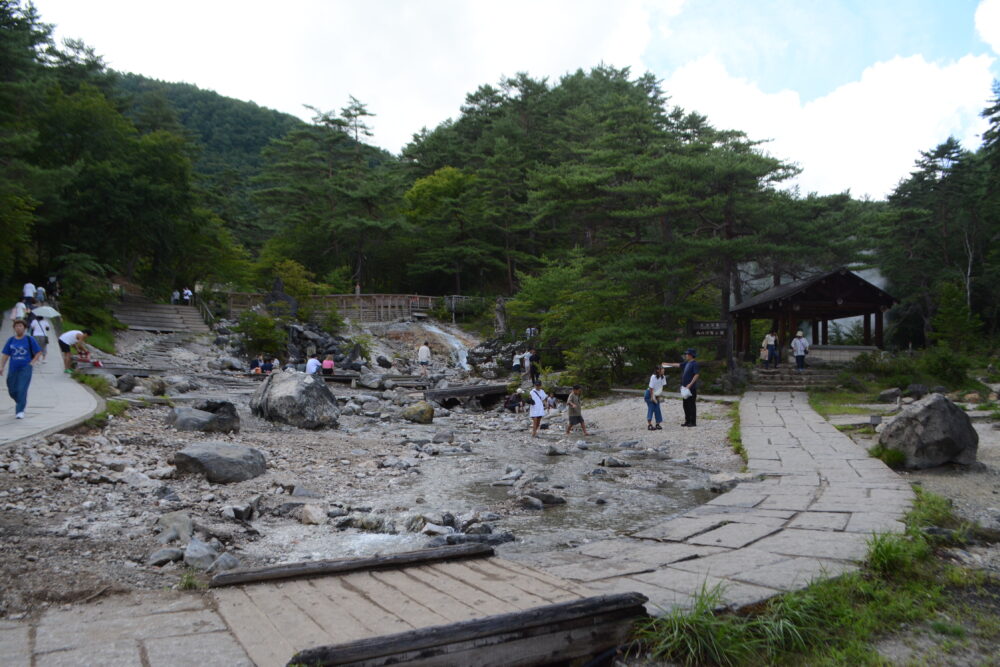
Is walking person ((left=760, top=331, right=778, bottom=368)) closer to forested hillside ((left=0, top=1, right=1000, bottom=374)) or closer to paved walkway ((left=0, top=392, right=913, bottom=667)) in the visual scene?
forested hillside ((left=0, top=1, right=1000, bottom=374))

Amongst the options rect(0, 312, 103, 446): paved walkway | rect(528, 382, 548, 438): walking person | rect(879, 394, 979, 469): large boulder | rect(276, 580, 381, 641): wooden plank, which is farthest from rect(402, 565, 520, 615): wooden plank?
rect(528, 382, 548, 438): walking person

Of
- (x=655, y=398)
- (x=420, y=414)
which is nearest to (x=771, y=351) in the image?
(x=655, y=398)

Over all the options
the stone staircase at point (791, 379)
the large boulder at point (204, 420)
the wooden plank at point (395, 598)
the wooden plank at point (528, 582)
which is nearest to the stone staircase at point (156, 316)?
the large boulder at point (204, 420)

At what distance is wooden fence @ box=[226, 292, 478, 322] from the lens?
33.3 meters

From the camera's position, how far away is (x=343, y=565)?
3.83 meters

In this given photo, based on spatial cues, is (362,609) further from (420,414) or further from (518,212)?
(518,212)

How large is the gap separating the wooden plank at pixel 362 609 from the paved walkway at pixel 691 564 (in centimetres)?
56

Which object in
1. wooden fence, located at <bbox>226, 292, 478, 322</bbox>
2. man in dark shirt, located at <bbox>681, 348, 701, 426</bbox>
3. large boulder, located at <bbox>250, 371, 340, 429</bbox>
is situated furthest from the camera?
wooden fence, located at <bbox>226, 292, 478, 322</bbox>

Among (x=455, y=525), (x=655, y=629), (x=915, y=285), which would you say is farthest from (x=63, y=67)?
(x=915, y=285)

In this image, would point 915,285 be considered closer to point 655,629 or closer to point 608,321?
point 608,321

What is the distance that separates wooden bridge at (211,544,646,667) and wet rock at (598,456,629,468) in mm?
6556

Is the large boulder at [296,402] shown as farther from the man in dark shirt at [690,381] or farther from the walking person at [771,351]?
the walking person at [771,351]

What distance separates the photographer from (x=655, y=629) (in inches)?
123

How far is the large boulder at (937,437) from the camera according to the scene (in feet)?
26.3
